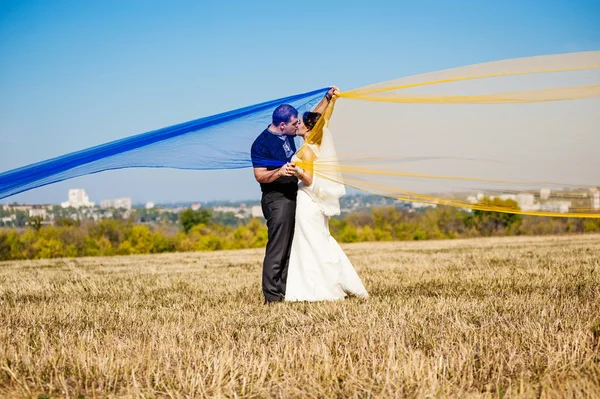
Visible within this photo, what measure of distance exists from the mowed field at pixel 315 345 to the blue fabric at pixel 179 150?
1.61 m

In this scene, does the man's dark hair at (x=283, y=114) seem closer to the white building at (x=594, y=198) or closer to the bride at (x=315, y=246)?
the bride at (x=315, y=246)

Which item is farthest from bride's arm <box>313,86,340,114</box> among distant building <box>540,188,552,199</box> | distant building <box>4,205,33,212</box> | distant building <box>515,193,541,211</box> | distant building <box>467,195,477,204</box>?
distant building <box>4,205,33,212</box>

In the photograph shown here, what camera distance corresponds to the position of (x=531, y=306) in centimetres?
674

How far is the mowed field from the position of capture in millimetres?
3998

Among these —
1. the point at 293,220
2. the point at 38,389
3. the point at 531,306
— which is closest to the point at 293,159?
the point at 293,220

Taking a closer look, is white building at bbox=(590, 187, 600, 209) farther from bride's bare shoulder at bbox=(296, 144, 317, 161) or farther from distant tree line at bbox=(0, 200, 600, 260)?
distant tree line at bbox=(0, 200, 600, 260)

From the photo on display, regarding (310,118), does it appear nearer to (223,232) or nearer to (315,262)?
(315,262)

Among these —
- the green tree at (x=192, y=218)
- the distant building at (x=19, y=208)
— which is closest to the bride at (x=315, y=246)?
the distant building at (x=19, y=208)

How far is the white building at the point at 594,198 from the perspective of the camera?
721cm

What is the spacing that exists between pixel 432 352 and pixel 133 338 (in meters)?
2.55

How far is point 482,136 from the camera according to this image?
7.12m

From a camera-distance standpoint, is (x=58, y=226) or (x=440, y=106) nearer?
(x=440, y=106)

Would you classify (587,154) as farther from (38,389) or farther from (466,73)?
(38,389)

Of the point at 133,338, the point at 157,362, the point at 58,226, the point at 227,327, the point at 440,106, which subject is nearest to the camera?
the point at 157,362
